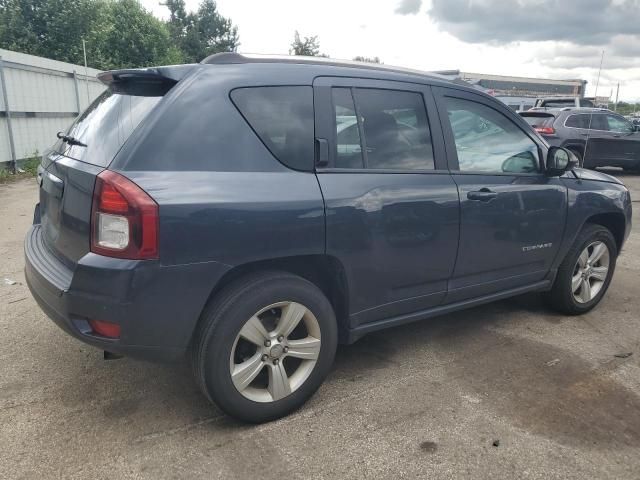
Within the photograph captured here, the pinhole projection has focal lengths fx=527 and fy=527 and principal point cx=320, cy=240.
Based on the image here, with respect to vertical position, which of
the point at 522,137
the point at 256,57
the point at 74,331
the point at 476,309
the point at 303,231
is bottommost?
the point at 476,309

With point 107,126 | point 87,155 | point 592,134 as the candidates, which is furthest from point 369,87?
point 592,134

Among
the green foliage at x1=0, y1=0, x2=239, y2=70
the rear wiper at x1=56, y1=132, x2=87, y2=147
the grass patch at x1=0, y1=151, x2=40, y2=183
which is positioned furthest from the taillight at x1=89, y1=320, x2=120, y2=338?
the green foliage at x1=0, y1=0, x2=239, y2=70

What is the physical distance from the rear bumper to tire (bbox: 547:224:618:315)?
9.39 feet

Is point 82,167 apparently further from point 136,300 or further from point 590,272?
point 590,272

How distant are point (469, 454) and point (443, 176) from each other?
1.55m

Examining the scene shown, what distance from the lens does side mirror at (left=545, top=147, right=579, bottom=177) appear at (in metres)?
3.67

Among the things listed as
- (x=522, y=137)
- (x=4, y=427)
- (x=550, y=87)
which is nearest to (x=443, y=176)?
(x=522, y=137)

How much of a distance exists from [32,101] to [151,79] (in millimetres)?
10073

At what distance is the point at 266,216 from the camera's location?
7.98 feet

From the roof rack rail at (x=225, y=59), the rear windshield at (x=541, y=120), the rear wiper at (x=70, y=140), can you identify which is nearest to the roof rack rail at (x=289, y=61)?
the roof rack rail at (x=225, y=59)

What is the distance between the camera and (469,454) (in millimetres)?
2447

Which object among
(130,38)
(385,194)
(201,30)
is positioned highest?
(201,30)

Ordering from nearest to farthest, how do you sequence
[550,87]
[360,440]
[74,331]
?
[74,331] < [360,440] < [550,87]

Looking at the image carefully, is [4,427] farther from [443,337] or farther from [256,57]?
[443,337]
